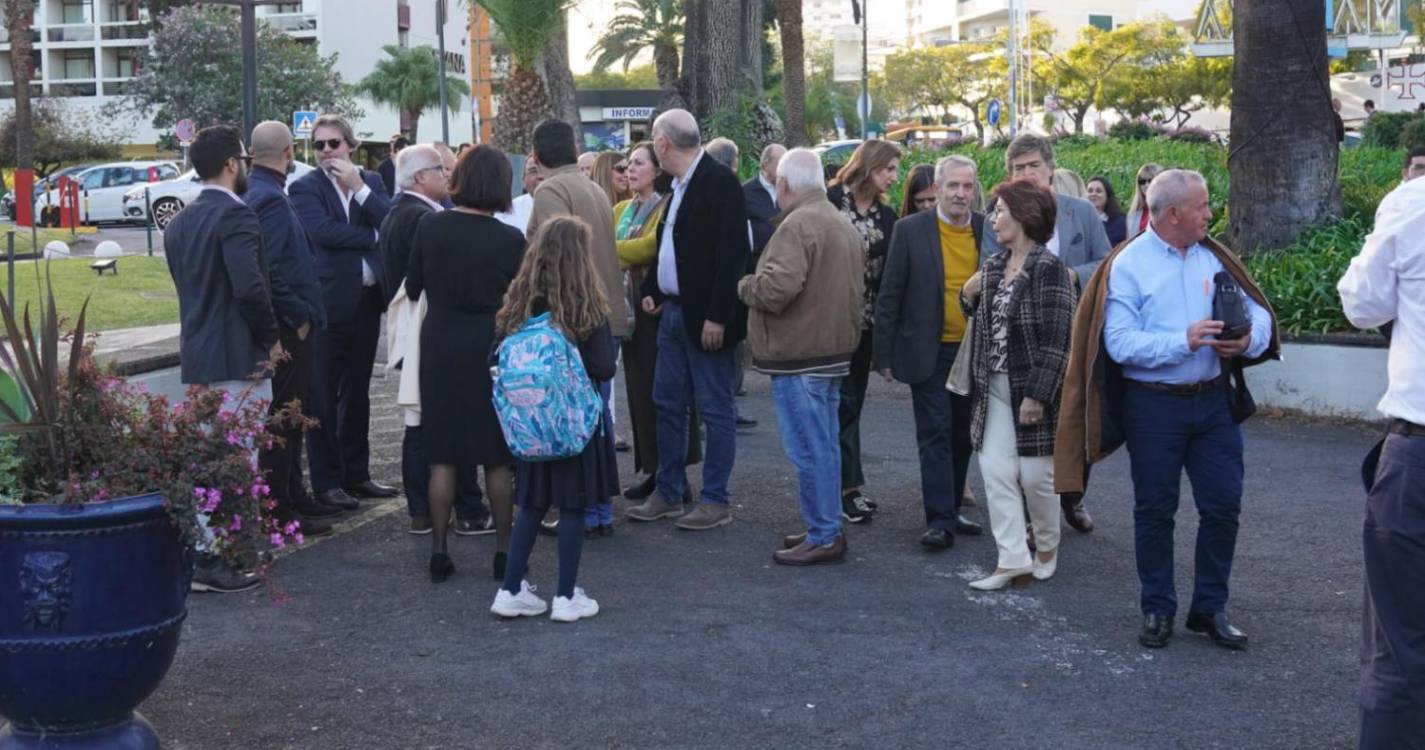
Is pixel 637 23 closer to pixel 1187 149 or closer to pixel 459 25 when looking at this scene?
pixel 459 25

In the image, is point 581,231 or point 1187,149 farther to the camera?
point 1187,149

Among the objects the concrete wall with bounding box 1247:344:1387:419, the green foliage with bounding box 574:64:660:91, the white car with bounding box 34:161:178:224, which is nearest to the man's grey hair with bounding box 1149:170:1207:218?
the concrete wall with bounding box 1247:344:1387:419

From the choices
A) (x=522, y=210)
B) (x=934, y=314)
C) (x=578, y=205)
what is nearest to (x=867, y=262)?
(x=934, y=314)

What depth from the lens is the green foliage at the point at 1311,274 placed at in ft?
38.2

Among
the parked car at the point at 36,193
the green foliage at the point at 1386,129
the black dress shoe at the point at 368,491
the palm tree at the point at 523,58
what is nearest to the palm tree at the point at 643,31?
the parked car at the point at 36,193

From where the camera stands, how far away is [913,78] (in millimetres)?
92812

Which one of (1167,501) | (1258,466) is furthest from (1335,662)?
(1258,466)

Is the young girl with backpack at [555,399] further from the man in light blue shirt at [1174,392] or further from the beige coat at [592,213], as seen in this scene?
the man in light blue shirt at [1174,392]

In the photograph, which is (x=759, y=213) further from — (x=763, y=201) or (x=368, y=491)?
(x=368, y=491)

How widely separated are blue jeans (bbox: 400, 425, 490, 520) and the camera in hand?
11.7ft

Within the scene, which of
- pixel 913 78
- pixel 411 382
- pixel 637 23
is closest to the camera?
pixel 411 382

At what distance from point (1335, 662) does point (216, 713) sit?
398 centimetres

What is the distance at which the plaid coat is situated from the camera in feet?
22.0

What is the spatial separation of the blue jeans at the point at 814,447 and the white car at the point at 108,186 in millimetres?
37535
